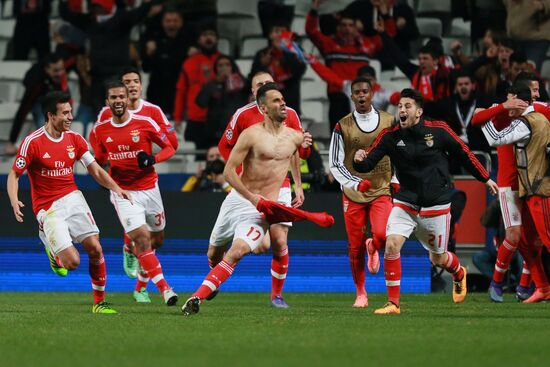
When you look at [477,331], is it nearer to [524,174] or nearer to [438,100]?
[524,174]

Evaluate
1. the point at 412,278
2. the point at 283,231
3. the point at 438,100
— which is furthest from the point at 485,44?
the point at 283,231

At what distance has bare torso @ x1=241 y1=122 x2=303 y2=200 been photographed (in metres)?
12.6

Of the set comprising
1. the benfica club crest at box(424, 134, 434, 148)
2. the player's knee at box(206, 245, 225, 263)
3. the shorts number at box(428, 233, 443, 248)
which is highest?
the benfica club crest at box(424, 134, 434, 148)

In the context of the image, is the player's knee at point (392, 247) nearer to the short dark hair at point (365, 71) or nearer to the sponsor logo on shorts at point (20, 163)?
the sponsor logo on shorts at point (20, 163)

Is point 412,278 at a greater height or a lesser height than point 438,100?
lesser

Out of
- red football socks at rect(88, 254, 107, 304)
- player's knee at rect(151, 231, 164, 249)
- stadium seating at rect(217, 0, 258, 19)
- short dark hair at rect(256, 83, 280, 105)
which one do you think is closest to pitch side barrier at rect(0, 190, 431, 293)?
player's knee at rect(151, 231, 164, 249)

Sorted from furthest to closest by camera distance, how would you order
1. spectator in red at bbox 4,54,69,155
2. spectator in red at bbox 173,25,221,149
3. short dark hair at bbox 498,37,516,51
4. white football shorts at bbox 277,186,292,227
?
spectator in red at bbox 4,54,69,155 < spectator in red at bbox 173,25,221,149 < short dark hair at bbox 498,37,516,51 < white football shorts at bbox 277,186,292,227

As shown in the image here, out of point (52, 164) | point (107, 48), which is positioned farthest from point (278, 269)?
point (107, 48)

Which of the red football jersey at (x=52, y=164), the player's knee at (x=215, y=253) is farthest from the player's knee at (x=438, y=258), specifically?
the red football jersey at (x=52, y=164)

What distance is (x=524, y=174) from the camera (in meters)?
14.5

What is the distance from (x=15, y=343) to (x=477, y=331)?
3641mm

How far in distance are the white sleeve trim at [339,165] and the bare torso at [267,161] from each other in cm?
116

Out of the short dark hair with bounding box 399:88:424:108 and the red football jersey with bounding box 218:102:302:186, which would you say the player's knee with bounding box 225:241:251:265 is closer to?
the red football jersey with bounding box 218:102:302:186

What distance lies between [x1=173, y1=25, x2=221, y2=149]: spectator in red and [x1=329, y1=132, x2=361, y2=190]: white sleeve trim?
6.16 m
